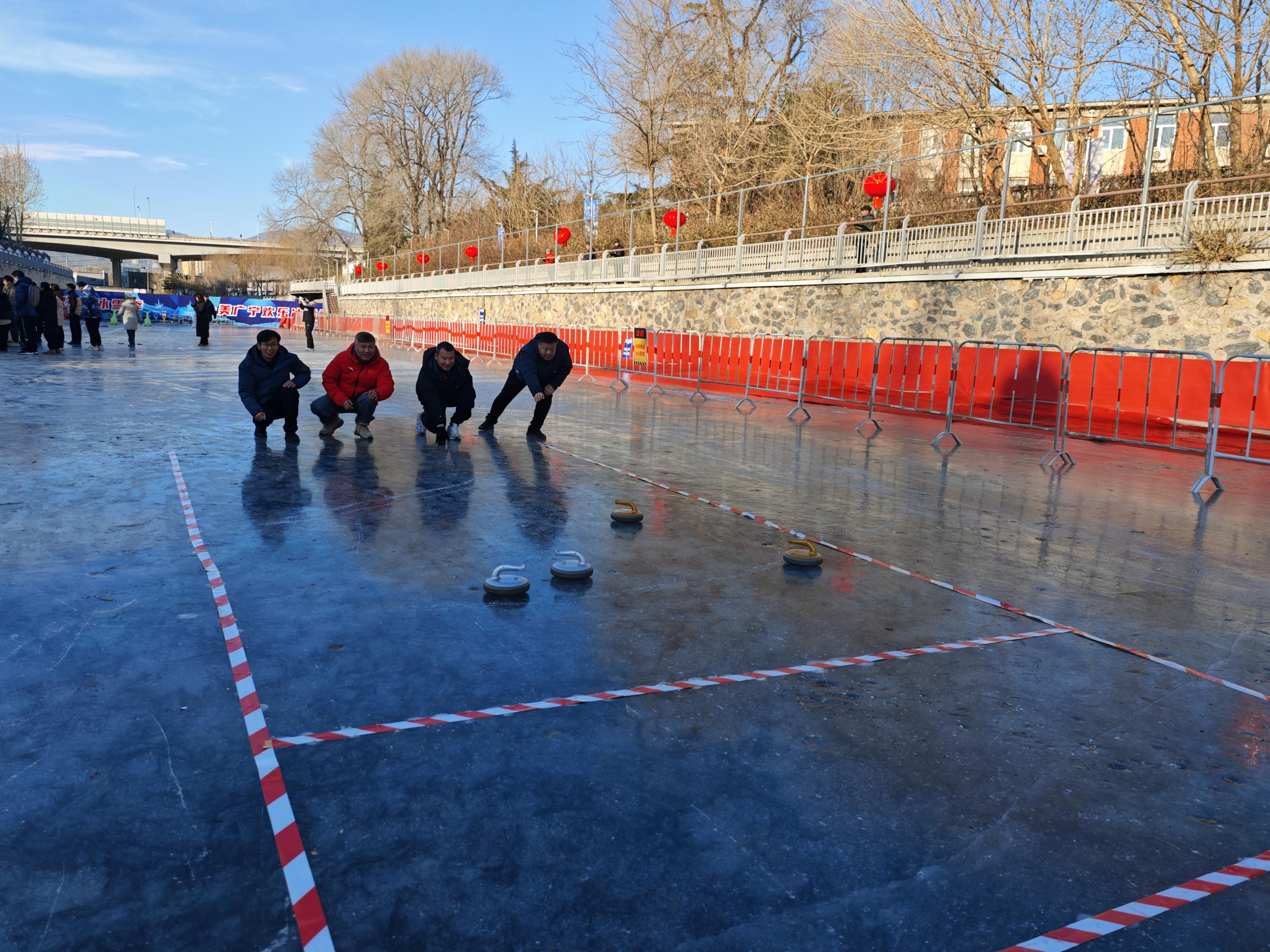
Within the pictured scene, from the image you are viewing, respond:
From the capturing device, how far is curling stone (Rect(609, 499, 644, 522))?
7.47 metres

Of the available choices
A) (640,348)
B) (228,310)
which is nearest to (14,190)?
(228,310)

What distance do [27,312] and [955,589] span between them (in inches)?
989

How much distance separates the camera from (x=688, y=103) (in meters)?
36.8

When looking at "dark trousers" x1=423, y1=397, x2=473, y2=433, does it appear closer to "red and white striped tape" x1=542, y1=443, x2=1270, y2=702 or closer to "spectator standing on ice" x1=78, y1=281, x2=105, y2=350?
"red and white striped tape" x1=542, y1=443, x2=1270, y2=702

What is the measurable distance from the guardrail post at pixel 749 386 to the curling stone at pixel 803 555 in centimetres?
1085

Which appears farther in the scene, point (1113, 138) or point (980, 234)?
point (1113, 138)

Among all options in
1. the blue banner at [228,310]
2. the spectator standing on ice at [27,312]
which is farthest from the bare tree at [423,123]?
the spectator standing on ice at [27,312]

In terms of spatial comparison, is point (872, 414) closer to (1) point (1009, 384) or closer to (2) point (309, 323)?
(1) point (1009, 384)

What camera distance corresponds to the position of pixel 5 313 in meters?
24.0

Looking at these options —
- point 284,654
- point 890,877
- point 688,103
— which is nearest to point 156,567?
point 284,654

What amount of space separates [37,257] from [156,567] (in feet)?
217

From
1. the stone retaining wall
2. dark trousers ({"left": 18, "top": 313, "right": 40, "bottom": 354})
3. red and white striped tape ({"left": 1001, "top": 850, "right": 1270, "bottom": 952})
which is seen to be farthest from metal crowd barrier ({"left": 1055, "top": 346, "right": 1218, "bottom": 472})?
dark trousers ({"left": 18, "top": 313, "right": 40, "bottom": 354})

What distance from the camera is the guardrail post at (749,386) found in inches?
713

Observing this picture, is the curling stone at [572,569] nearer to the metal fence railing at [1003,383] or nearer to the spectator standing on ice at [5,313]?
the metal fence railing at [1003,383]
